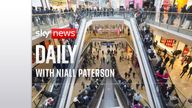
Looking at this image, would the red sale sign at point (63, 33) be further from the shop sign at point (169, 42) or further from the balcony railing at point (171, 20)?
the shop sign at point (169, 42)

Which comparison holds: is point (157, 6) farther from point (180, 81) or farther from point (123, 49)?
point (180, 81)

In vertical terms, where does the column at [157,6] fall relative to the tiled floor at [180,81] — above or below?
above

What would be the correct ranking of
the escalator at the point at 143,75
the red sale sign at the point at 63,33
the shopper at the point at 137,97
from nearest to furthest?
the red sale sign at the point at 63,33, the escalator at the point at 143,75, the shopper at the point at 137,97

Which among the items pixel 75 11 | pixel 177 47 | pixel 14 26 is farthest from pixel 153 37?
pixel 14 26

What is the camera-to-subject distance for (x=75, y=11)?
3.22 meters

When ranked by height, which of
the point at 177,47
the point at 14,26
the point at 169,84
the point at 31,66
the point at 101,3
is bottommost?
the point at 169,84

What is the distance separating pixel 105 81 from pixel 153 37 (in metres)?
0.81

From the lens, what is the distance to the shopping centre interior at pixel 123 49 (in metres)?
3.16

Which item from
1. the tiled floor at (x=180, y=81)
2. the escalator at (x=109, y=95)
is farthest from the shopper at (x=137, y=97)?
the tiled floor at (x=180, y=81)

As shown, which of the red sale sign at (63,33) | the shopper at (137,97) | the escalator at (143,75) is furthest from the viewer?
the shopper at (137,97)

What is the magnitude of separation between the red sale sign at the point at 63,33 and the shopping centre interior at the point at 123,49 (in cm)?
5

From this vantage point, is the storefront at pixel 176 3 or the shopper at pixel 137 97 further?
the shopper at pixel 137 97

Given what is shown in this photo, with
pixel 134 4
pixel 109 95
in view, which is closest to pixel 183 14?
pixel 134 4

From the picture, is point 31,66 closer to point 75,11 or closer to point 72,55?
point 72,55
